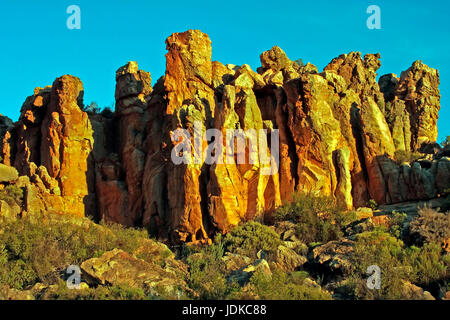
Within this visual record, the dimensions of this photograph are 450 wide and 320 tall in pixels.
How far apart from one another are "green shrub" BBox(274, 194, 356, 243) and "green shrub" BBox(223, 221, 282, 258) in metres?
1.81

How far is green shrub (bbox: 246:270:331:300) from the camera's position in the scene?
22.0m

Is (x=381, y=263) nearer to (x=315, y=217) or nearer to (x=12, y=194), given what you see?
(x=315, y=217)

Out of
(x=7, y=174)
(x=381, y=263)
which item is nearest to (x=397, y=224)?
(x=381, y=263)

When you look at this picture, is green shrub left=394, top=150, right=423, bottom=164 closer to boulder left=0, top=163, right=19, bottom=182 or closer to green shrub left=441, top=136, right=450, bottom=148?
green shrub left=441, top=136, right=450, bottom=148

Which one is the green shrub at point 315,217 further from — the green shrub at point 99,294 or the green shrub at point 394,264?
the green shrub at point 99,294

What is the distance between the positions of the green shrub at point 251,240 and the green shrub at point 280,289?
533 centimetres

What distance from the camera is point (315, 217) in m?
31.6

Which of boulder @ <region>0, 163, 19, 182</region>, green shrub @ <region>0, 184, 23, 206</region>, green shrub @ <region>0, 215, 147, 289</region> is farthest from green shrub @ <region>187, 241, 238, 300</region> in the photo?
boulder @ <region>0, 163, 19, 182</region>

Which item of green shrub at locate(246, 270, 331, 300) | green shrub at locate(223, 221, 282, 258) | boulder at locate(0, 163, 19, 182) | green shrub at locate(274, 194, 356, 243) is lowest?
green shrub at locate(246, 270, 331, 300)

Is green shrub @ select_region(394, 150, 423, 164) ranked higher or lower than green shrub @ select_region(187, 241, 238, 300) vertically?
higher

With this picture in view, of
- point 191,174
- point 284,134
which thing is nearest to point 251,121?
point 284,134

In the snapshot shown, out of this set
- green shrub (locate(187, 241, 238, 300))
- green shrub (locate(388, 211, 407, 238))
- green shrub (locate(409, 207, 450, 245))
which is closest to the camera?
green shrub (locate(187, 241, 238, 300))

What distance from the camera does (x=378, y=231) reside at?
28.2m
